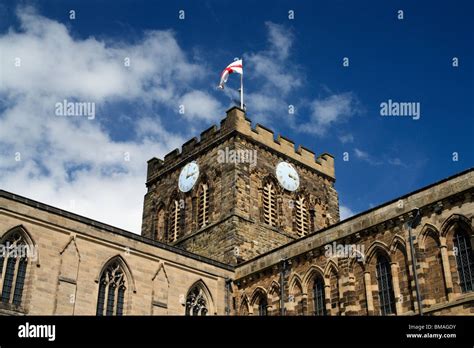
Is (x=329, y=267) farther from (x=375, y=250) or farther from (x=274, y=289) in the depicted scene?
(x=274, y=289)

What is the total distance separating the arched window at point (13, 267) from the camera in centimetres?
2298

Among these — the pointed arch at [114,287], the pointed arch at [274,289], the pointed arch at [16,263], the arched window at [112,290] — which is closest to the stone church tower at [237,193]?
the pointed arch at [274,289]

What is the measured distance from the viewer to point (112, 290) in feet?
85.6

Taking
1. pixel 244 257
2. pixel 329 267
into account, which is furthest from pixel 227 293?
pixel 329 267

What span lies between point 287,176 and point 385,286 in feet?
50.0

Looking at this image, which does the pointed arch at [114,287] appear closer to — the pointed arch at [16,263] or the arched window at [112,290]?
the arched window at [112,290]

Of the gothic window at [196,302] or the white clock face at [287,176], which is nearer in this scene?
the gothic window at [196,302]

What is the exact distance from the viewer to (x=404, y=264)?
75.4 feet

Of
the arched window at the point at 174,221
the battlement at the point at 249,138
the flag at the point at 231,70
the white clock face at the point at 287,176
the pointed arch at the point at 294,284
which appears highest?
the flag at the point at 231,70

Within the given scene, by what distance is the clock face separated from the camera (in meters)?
37.9

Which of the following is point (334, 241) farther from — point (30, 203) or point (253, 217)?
point (30, 203)

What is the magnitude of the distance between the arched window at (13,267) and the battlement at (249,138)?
15814 mm

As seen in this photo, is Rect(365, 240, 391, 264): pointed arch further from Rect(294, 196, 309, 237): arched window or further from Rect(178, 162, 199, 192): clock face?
Rect(178, 162, 199, 192): clock face
